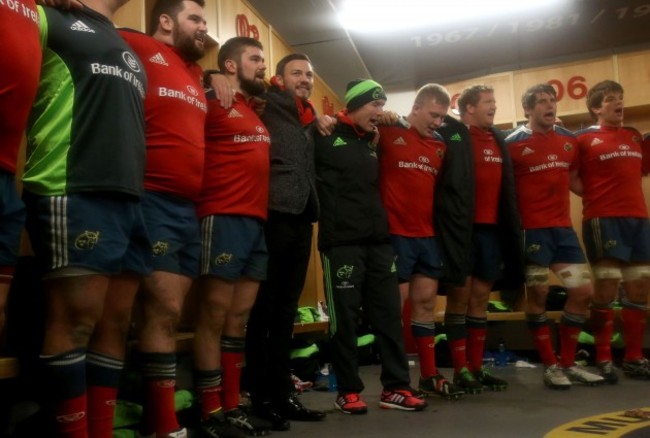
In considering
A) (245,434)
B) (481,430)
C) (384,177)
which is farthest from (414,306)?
(245,434)

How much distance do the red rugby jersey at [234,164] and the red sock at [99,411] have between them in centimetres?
75

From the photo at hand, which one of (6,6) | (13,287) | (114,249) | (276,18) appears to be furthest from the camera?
(276,18)

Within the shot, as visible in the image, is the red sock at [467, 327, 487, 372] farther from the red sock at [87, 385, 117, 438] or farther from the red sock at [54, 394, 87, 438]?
the red sock at [54, 394, 87, 438]

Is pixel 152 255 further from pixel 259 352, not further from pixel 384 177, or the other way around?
pixel 384 177

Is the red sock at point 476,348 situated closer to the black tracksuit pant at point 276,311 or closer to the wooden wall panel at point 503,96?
the black tracksuit pant at point 276,311

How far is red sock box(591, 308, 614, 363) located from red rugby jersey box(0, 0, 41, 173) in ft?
10.3

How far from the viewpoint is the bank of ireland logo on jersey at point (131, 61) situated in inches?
61.3

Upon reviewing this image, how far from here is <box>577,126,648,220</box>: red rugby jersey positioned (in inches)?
133

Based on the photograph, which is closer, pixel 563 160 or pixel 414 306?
pixel 414 306

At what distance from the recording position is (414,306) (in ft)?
9.46

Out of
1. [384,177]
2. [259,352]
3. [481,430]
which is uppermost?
[384,177]

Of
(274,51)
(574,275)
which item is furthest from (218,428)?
(274,51)

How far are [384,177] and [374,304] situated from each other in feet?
2.03

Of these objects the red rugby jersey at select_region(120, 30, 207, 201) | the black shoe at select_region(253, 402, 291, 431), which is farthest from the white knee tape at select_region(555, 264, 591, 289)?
the red rugby jersey at select_region(120, 30, 207, 201)
